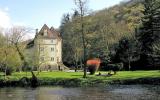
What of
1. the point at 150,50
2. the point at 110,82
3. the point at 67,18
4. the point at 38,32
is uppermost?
the point at 67,18

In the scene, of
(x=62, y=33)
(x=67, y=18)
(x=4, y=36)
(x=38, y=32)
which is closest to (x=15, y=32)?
(x=4, y=36)

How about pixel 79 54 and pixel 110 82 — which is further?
pixel 79 54

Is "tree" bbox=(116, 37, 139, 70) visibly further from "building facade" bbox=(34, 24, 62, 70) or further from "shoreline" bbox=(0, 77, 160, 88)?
"shoreline" bbox=(0, 77, 160, 88)

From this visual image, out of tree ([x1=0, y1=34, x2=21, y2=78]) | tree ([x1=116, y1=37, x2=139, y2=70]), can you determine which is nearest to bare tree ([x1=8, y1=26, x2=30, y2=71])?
tree ([x1=0, y1=34, x2=21, y2=78])

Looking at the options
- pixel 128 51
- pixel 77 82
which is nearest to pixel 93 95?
pixel 77 82

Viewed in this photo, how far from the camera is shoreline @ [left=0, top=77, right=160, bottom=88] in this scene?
65406mm

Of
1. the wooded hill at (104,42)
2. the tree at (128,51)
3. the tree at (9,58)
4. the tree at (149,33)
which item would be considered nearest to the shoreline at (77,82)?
the tree at (9,58)

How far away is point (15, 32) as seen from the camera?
8900 cm

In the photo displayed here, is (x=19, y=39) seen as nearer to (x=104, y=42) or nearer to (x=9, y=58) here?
(x=9, y=58)

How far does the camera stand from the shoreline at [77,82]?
6541cm

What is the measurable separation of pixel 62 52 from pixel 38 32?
75.8 feet

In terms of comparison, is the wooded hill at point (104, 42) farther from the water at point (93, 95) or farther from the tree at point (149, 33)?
the water at point (93, 95)

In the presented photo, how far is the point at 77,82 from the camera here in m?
69.0

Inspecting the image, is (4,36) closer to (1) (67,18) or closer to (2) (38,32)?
(2) (38,32)
